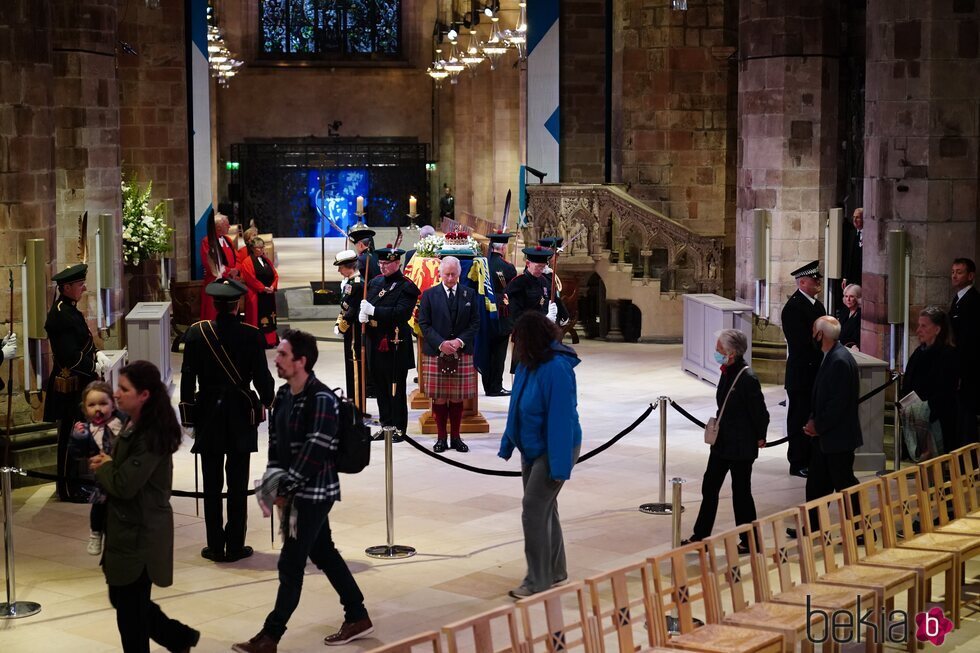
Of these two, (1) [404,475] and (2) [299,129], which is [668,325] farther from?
(2) [299,129]

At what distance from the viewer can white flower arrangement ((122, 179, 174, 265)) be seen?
18.6m

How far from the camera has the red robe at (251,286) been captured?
668 inches

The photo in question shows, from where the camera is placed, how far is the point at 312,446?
7.07 m

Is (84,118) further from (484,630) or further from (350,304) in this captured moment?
(484,630)

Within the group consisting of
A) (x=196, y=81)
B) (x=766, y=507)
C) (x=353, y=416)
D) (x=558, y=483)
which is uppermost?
(x=196, y=81)

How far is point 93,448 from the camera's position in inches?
297

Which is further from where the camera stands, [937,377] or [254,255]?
[254,255]

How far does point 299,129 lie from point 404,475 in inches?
1318

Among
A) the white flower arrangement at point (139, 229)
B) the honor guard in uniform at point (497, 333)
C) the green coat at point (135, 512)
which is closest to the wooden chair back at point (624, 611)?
the green coat at point (135, 512)

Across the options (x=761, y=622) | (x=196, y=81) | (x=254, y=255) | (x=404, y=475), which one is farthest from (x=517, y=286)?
(x=196, y=81)

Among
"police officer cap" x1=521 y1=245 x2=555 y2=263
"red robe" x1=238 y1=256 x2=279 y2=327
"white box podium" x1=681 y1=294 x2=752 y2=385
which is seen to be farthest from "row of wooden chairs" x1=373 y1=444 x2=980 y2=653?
"red robe" x1=238 y1=256 x2=279 y2=327

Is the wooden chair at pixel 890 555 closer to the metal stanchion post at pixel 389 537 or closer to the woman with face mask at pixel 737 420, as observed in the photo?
the woman with face mask at pixel 737 420

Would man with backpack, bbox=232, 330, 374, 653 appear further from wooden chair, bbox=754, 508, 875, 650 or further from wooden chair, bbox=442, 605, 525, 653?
wooden chair, bbox=754, 508, 875, 650

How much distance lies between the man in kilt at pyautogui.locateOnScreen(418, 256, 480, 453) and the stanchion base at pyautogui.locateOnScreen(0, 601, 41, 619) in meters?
4.70
